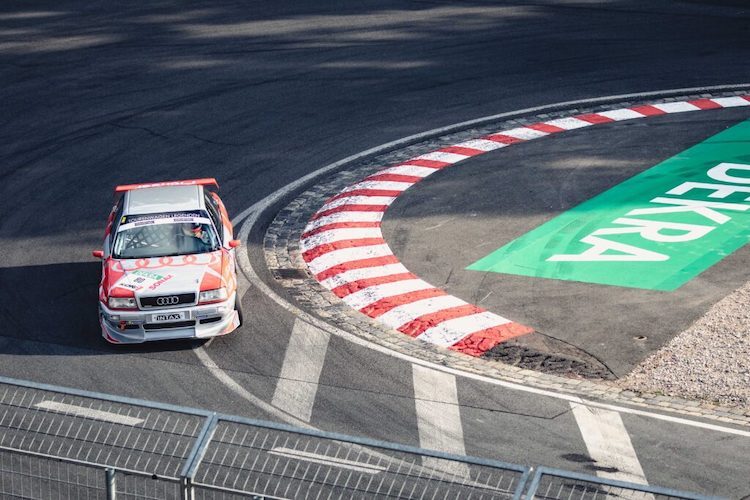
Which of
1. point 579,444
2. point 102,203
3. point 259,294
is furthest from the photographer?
point 102,203

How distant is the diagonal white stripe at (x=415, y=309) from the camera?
15.7 metres

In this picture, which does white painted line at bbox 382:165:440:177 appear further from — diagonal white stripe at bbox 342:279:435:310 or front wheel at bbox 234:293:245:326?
front wheel at bbox 234:293:245:326

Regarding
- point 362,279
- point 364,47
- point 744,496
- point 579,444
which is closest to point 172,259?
point 362,279

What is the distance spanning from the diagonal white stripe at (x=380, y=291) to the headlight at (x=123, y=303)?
333 centimetres

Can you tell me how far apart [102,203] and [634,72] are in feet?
44.1

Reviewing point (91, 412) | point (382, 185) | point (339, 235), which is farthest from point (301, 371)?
point (382, 185)

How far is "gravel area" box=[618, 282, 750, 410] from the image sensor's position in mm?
13445

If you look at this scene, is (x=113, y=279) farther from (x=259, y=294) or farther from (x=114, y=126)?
(x=114, y=126)

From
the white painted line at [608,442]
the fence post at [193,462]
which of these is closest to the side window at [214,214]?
the white painted line at [608,442]

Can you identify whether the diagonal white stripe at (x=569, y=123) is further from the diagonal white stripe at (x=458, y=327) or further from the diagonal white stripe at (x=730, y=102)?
the diagonal white stripe at (x=458, y=327)

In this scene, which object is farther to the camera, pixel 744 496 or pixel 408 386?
pixel 408 386

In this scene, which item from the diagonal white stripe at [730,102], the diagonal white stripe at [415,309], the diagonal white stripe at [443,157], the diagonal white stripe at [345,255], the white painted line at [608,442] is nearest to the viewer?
the white painted line at [608,442]

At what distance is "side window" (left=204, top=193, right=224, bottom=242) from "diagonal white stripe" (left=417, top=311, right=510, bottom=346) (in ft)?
11.0

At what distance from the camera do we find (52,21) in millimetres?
33094
